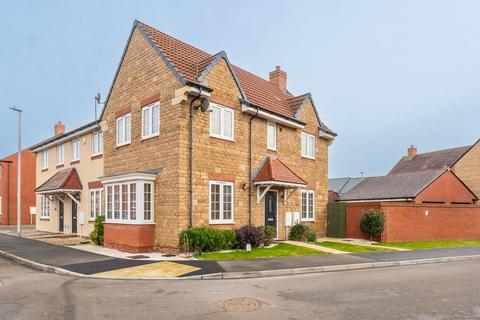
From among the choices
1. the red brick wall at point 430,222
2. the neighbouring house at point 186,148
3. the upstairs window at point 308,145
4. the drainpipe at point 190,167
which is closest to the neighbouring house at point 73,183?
the neighbouring house at point 186,148

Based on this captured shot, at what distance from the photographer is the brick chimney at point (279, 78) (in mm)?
26703

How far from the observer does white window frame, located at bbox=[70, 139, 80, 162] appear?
25.1 m

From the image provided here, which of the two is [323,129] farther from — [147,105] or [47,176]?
[47,176]

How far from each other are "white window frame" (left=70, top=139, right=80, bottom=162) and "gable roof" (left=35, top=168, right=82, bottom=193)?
30.2 inches

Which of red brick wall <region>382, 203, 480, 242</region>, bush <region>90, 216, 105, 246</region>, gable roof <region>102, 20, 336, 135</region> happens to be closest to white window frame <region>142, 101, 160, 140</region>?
gable roof <region>102, 20, 336, 135</region>

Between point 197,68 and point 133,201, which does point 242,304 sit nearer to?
point 133,201

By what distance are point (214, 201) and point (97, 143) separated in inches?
383

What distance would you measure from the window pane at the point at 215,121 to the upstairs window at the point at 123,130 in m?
4.43

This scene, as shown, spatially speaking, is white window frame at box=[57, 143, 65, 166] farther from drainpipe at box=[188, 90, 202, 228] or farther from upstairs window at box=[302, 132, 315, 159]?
upstairs window at box=[302, 132, 315, 159]

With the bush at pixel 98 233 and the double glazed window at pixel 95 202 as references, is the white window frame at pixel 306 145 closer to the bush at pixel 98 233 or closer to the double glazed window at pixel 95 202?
the bush at pixel 98 233

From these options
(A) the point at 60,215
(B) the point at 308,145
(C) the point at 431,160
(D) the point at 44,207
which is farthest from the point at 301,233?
(C) the point at 431,160

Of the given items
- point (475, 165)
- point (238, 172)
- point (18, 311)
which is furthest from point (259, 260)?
point (475, 165)

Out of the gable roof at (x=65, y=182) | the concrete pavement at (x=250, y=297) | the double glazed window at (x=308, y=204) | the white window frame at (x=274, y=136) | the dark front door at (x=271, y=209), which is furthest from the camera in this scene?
the gable roof at (x=65, y=182)

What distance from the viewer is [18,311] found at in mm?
7285
